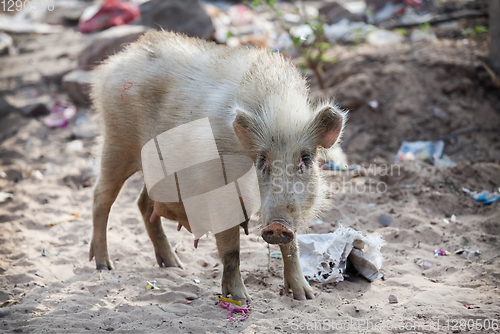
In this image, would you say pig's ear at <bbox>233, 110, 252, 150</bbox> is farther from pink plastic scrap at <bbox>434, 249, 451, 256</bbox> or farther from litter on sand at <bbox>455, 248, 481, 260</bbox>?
litter on sand at <bbox>455, 248, 481, 260</bbox>

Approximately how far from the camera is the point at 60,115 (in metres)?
7.99

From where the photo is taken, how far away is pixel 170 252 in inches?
170

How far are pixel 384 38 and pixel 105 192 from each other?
20.5ft

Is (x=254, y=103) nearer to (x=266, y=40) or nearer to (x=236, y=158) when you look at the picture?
(x=236, y=158)

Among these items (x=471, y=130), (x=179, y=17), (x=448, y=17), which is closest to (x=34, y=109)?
(x=179, y=17)

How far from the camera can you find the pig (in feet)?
9.89

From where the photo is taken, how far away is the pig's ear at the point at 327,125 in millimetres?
3113

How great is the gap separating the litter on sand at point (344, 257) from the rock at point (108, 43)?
220 inches

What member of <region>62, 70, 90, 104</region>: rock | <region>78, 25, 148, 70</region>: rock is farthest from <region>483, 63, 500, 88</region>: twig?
<region>62, 70, 90, 104</region>: rock

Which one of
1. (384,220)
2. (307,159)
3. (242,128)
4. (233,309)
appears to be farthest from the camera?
(384,220)

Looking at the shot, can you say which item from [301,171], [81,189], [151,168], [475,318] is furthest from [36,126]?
[475,318]

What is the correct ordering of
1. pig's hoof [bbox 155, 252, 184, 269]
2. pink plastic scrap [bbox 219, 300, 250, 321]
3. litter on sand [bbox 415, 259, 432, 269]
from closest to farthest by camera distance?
pink plastic scrap [bbox 219, 300, 250, 321], litter on sand [bbox 415, 259, 432, 269], pig's hoof [bbox 155, 252, 184, 269]

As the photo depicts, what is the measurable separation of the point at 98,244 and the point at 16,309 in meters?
1.03

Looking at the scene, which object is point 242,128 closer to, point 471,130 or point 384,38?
point 471,130
